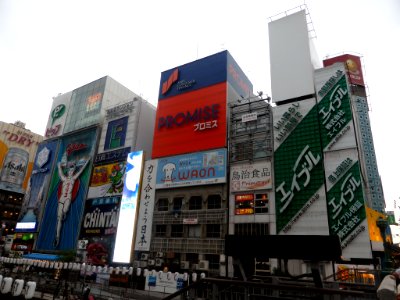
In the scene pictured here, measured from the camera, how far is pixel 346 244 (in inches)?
1209

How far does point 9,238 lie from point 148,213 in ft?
174

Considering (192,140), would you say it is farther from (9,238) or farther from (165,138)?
(9,238)

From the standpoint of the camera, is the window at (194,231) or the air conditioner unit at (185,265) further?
the window at (194,231)

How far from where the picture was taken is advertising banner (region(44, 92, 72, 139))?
227 feet

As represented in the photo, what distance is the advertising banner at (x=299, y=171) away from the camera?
33344 millimetres

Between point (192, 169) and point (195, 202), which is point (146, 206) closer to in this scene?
point (195, 202)

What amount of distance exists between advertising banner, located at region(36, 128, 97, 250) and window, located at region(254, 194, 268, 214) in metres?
33.3

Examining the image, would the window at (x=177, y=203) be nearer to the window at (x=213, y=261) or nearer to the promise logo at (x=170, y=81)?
the window at (x=213, y=261)

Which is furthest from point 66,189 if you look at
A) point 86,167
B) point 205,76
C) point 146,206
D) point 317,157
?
point 317,157

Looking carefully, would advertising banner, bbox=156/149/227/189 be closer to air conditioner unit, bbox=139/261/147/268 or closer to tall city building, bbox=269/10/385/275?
tall city building, bbox=269/10/385/275

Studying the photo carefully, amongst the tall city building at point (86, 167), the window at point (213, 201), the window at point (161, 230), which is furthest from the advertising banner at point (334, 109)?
the tall city building at point (86, 167)

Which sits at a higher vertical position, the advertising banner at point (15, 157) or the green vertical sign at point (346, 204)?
the advertising banner at point (15, 157)

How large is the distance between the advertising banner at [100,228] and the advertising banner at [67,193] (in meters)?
2.55

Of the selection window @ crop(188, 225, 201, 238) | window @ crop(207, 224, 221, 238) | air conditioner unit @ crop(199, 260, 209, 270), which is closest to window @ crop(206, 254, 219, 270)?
air conditioner unit @ crop(199, 260, 209, 270)
